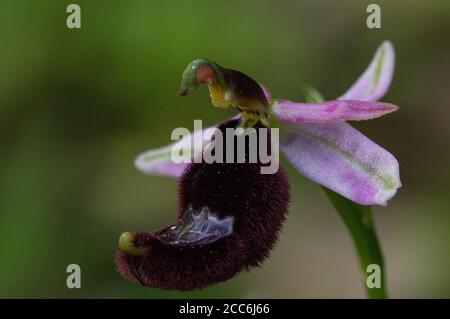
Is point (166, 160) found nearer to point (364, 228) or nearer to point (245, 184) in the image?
point (245, 184)

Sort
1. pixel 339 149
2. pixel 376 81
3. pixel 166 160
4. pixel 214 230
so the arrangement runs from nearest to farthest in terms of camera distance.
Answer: pixel 214 230 < pixel 339 149 < pixel 376 81 < pixel 166 160

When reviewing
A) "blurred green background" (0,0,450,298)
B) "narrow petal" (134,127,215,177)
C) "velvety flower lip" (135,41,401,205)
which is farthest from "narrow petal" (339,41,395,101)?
"blurred green background" (0,0,450,298)

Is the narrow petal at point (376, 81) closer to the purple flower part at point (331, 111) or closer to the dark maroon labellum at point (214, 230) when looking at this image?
the purple flower part at point (331, 111)

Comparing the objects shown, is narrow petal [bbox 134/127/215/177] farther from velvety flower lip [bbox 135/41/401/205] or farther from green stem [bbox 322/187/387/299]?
green stem [bbox 322/187/387/299]

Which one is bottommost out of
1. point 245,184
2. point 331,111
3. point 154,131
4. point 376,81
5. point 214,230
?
point 214,230

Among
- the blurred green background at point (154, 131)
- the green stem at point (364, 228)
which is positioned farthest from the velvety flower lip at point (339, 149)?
the blurred green background at point (154, 131)

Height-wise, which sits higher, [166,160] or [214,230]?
[166,160]

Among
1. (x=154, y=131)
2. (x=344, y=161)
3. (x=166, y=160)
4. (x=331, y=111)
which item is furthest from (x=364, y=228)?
(x=154, y=131)
